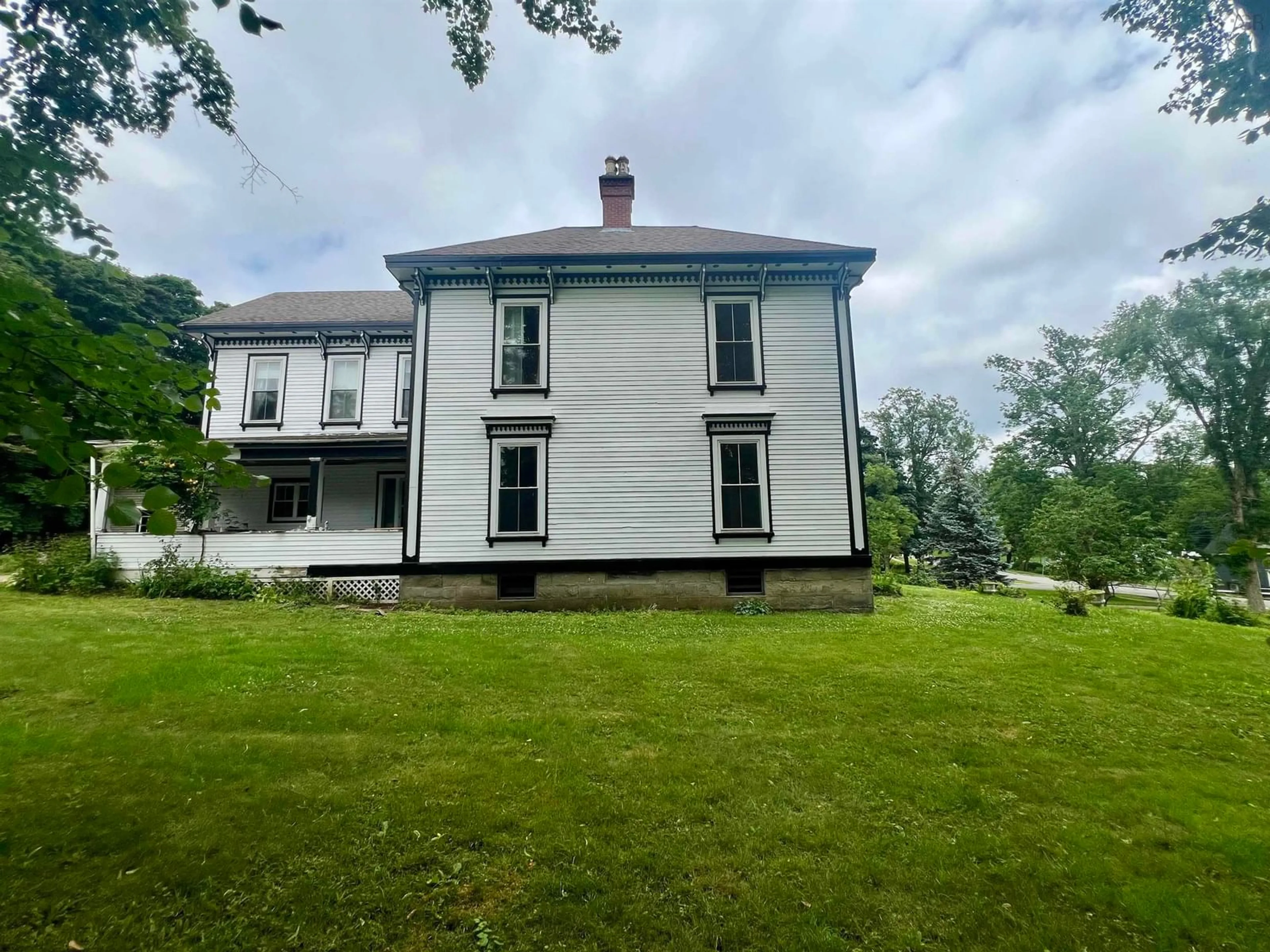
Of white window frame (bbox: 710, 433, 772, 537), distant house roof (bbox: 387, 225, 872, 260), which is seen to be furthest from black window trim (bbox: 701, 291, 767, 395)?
white window frame (bbox: 710, 433, 772, 537)

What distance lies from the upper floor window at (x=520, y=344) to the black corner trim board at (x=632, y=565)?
3.79 meters

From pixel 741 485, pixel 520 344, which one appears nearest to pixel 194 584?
pixel 520 344

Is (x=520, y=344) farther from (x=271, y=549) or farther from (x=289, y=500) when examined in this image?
(x=289, y=500)

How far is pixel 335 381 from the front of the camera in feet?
51.9

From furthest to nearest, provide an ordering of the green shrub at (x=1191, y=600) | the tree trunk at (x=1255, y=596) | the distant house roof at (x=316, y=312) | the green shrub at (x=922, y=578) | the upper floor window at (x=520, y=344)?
the green shrub at (x=922, y=578)
the tree trunk at (x=1255, y=596)
the distant house roof at (x=316, y=312)
the green shrub at (x=1191, y=600)
the upper floor window at (x=520, y=344)

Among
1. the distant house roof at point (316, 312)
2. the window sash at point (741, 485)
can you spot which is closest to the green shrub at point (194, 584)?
the distant house roof at point (316, 312)

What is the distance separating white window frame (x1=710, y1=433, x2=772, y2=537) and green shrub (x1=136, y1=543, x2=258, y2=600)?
10115 mm

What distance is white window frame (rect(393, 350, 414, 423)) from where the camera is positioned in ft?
50.8

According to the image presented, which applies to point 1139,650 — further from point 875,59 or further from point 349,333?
point 349,333

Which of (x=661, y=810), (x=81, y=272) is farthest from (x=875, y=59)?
(x=81, y=272)

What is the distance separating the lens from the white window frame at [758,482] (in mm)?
11227

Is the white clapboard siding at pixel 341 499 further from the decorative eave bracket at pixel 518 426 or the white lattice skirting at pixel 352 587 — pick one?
the decorative eave bracket at pixel 518 426

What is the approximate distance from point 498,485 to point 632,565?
10.8 feet

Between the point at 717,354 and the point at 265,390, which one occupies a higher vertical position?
the point at 265,390
